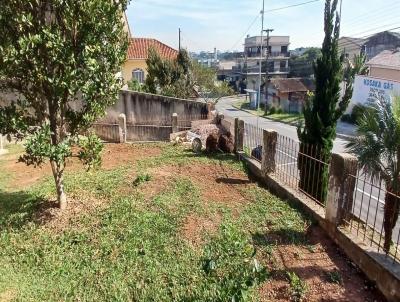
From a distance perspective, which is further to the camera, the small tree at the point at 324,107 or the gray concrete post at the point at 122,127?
the gray concrete post at the point at 122,127

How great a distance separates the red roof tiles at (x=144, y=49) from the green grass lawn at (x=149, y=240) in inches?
1021

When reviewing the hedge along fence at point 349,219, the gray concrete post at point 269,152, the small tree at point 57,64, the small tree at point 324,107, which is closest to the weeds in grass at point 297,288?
the hedge along fence at point 349,219

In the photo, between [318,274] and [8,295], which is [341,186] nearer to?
[318,274]

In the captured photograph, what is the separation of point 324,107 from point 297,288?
5.36 meters

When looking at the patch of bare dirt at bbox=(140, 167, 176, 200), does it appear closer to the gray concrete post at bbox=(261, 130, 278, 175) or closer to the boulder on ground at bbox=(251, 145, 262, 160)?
the gray concrete post at bbox=(261, 130, 278, 175)

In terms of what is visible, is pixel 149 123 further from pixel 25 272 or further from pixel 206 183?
pixel 25 272

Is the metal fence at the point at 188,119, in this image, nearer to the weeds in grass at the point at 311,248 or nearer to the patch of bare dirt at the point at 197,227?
the patch of bare dirt at the point at 197,227

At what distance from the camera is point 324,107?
8820 mm

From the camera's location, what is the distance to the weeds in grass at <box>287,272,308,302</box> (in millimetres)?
4712

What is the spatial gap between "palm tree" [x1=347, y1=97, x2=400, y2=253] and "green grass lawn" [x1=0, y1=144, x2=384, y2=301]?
1478 mm

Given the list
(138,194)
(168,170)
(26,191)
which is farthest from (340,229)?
(26,191)

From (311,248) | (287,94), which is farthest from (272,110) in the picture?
(311,248)

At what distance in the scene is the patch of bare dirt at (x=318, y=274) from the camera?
15.7 feet

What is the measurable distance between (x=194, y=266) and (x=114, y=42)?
475 centimetres
